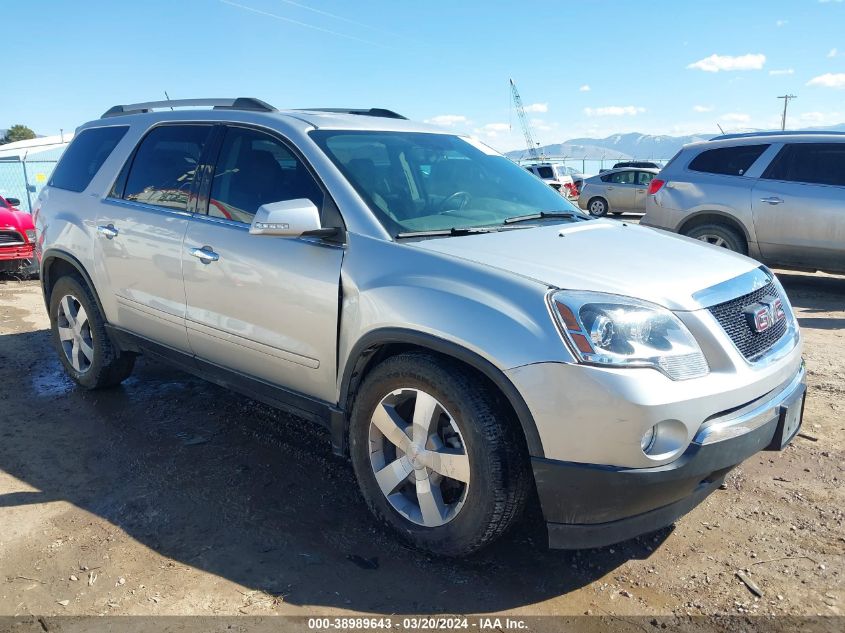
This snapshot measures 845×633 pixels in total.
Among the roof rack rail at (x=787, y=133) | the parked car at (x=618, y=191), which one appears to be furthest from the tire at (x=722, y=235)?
the parked car at (x=618, y=191)

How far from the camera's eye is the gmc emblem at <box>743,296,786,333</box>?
2.89m

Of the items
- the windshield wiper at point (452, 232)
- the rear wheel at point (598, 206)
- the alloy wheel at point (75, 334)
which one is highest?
the windshield wiper at point (452, 232)

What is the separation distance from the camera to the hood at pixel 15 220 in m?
10.1

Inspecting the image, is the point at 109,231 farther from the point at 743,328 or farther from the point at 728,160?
the point at 728,160

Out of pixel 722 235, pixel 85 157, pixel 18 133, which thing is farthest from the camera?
pixel 18 133

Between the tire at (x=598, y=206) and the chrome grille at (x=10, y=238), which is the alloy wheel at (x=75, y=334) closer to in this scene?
the chrome grille at (x=10, y=238)

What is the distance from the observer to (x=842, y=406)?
183 inches

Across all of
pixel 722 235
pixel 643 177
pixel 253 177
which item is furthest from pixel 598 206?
pixel 253 177

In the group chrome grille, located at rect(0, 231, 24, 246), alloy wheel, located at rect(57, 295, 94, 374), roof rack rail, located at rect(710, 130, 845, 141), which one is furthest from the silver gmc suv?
chrome grille, located at rect(0, 231, 24, 246)

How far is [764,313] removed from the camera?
2.99 metres

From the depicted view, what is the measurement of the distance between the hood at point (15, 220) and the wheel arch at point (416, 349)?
897 cm

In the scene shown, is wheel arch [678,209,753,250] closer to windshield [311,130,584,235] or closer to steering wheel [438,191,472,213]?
windshield [311,130,584,235]

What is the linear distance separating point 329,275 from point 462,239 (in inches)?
24.7

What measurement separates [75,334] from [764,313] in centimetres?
456
